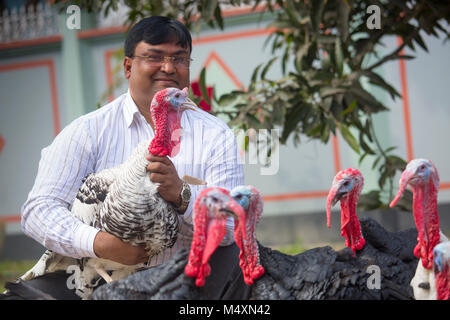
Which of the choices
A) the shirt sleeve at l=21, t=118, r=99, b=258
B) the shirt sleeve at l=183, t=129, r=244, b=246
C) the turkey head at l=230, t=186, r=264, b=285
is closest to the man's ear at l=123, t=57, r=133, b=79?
the shirt sleeve at l=21, t=118, r=99, b=258

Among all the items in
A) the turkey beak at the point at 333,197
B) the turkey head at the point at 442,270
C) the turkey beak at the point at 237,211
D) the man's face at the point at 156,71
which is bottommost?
the turkey head at the point at 442,270

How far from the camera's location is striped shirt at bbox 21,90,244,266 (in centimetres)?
128

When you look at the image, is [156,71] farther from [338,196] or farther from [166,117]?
[338,196]

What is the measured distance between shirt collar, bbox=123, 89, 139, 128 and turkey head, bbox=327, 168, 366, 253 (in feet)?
1.86

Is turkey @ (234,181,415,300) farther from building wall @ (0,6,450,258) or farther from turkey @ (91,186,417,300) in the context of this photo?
building wall @ (0,6,450,258)

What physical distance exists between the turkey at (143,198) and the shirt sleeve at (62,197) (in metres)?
0.06

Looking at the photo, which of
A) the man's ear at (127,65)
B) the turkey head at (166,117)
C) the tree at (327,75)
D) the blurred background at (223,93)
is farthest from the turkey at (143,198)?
the blurred background at (223,93)

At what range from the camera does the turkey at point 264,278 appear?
103 centimetres

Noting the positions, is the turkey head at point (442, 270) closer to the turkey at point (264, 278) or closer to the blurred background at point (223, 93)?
the turkey at point (264, 278)

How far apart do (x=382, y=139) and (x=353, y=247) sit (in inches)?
137

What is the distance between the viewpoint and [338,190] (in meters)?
1.18
